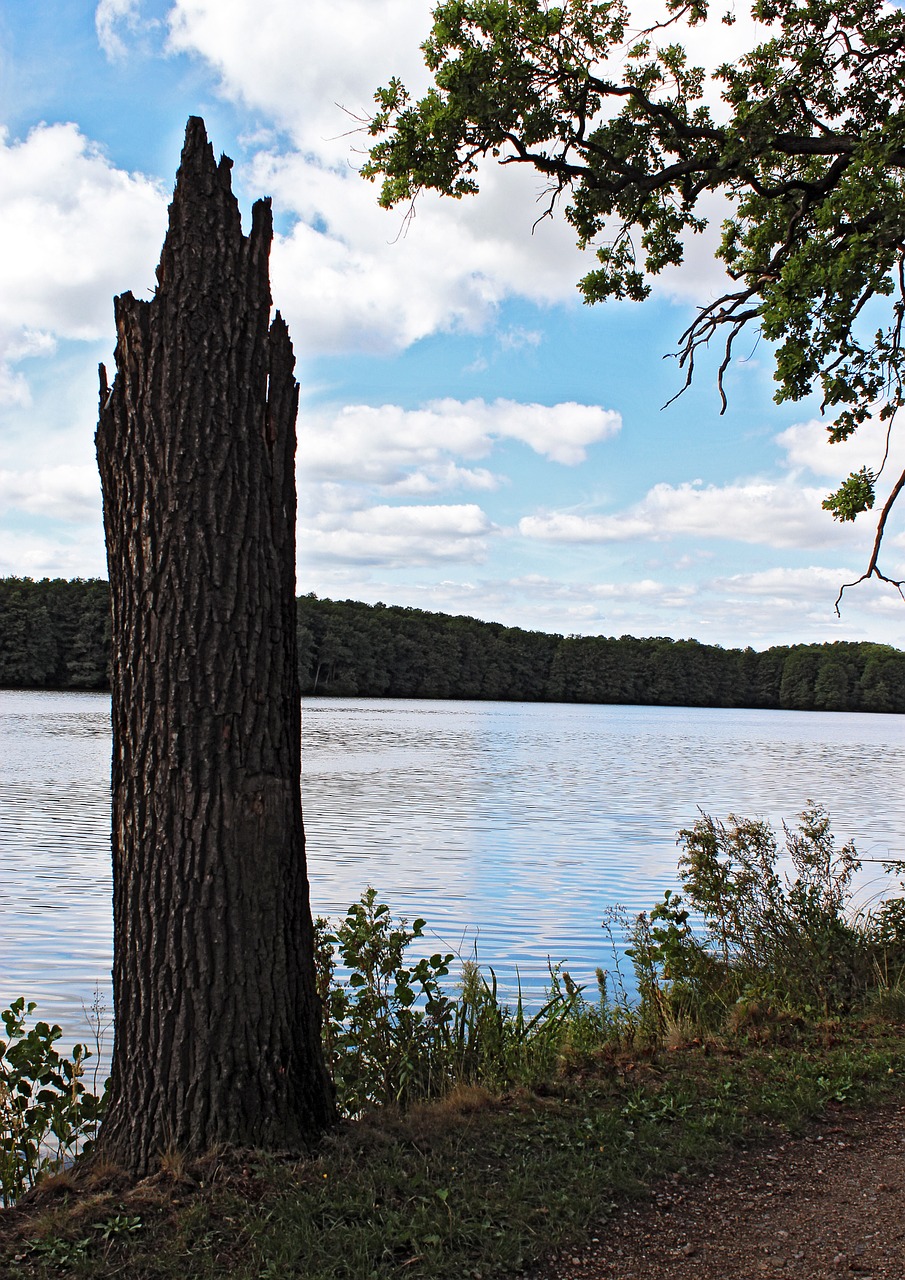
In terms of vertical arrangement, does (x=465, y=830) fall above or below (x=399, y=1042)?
below

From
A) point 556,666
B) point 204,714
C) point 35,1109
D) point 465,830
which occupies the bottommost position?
point 465,830

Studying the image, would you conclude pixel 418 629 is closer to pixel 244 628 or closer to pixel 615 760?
pixel 615 760

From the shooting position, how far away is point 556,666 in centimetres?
11838

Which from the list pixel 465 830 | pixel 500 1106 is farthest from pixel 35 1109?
pixel 465 830

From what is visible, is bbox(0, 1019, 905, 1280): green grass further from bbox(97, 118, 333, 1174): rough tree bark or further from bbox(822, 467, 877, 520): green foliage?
bbox(822, 467, 877, 520): green foliage

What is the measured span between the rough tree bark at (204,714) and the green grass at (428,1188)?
0.28 meters

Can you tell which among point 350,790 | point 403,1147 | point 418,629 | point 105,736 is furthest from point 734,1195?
point 418,629

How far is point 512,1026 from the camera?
6.39 metres

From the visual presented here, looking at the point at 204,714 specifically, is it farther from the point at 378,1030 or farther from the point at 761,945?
the point at 761,945

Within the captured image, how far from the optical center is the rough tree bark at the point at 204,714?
4199 mm

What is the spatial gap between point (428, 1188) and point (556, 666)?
377 ft

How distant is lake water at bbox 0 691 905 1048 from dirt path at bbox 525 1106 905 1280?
4.77m

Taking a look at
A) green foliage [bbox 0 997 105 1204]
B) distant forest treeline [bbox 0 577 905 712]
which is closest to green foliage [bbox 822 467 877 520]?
green foliage [bbox 0 997 105 1204]

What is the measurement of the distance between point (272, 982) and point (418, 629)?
105 metres
